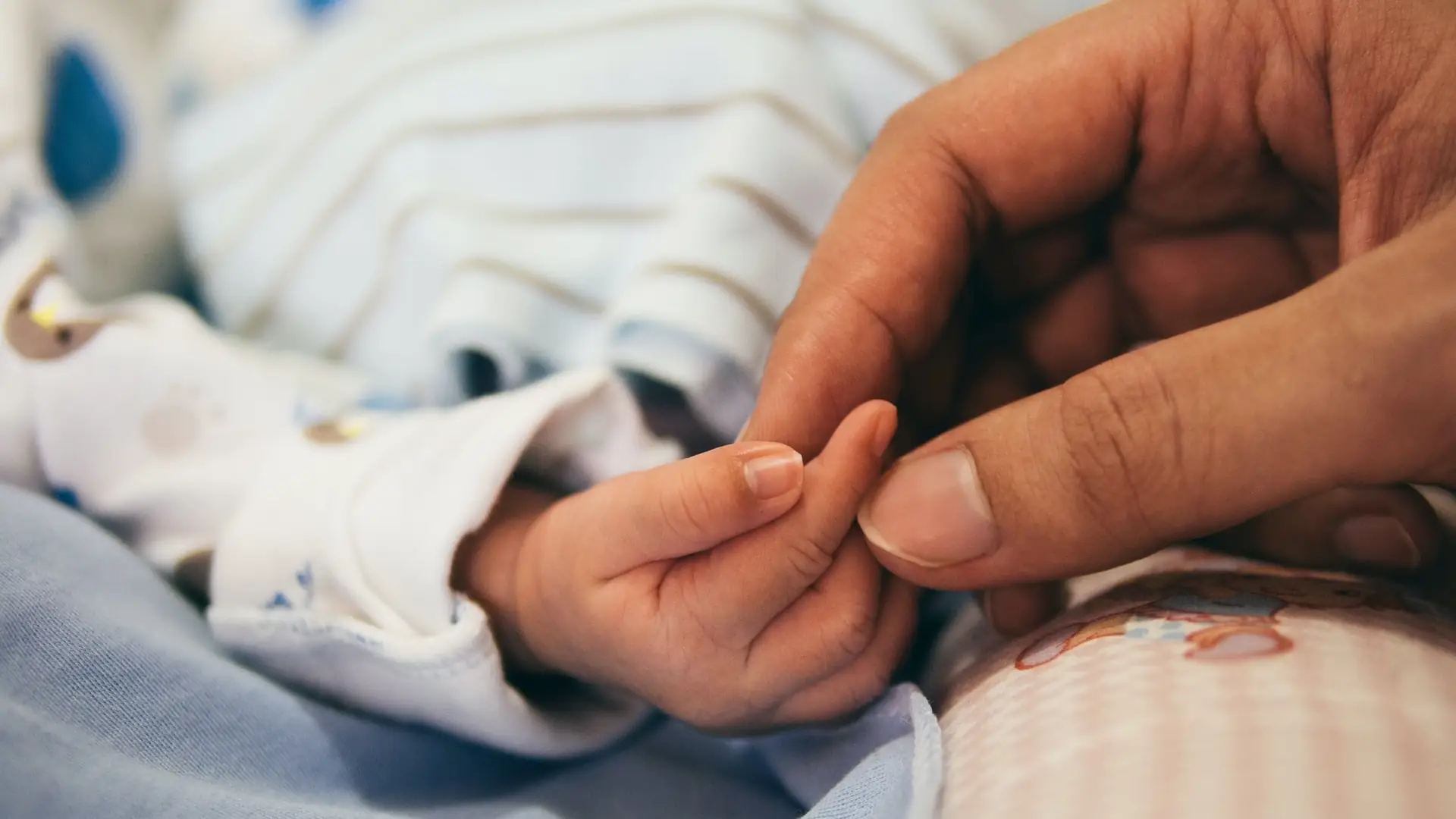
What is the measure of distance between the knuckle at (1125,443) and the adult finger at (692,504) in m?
0.12

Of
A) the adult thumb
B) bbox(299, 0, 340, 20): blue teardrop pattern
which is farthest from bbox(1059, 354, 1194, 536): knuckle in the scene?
bbox(299, 0, 340, 20): blue teardrop pattern

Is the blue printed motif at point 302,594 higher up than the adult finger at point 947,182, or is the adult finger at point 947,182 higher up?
the adult finger at point 947,182

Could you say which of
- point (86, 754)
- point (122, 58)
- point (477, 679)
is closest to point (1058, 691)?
point (477, 679)

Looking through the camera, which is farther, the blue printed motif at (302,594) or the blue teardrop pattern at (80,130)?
the blue teardrop pattern at (80,130)

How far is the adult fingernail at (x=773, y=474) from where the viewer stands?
1.45ft

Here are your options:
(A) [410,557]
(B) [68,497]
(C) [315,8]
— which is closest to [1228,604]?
(A) [410,557]

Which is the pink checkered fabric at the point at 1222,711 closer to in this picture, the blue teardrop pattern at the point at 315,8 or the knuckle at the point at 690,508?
the knuckle at the point at 690,508

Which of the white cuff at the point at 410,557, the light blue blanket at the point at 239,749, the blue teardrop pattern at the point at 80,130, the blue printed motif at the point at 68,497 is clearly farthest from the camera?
the blue teardrop pattern at the point at 80,130

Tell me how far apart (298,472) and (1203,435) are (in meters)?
0.53

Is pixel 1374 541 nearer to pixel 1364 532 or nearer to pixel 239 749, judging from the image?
pixel 1364 532

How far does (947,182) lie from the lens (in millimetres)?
542

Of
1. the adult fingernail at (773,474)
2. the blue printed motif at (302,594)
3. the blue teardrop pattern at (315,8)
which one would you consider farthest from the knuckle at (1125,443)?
the blue teardrop pattern at (315,8)

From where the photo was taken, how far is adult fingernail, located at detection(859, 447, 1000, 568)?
43 cm

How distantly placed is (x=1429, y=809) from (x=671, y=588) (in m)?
0.31
